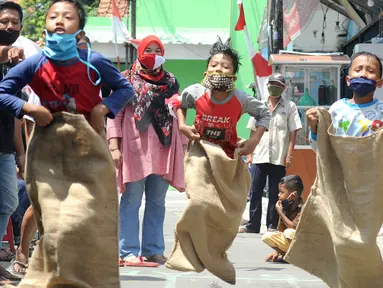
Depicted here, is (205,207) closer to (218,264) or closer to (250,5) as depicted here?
(218,264)

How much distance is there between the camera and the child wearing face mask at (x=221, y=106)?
8086mm

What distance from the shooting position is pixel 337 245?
638 cm

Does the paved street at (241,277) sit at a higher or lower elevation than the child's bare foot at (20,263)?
lower

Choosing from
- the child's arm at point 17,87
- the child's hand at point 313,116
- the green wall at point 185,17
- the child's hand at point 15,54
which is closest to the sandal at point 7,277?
the child's hand at point 15,54

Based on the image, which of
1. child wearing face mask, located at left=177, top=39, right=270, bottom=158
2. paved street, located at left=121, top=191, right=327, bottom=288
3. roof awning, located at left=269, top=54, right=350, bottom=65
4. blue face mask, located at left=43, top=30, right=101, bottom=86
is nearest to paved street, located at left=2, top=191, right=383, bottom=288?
paved street, located at left=121, top=191, right=327, bottom=288

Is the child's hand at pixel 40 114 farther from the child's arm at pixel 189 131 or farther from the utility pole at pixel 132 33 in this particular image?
the utility pole at pixel 132 33

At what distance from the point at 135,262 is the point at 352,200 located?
3.15 m

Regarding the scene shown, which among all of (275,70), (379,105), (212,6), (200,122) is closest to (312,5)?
(275,70)

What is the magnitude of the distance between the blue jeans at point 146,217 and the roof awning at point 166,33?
1936cm

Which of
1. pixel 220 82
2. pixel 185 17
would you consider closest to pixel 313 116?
pixel 220 82

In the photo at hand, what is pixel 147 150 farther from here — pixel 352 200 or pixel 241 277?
pixel 352 200

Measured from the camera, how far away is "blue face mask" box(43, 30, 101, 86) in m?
6.07

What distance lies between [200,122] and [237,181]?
1.84 ft

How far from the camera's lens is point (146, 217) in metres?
9.38
